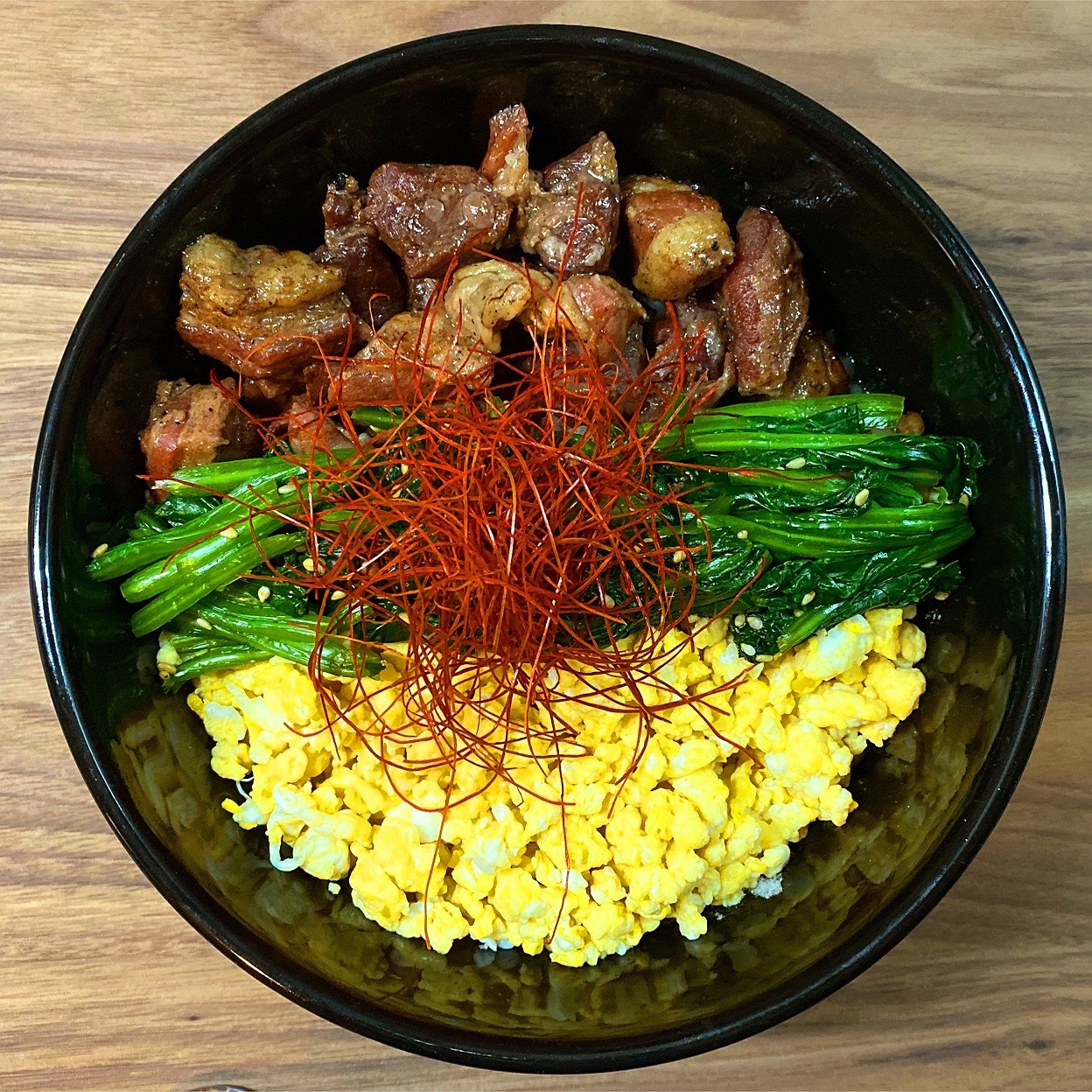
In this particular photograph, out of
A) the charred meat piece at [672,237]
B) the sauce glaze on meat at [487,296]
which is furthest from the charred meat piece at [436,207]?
the charred meat piece at [672,237]

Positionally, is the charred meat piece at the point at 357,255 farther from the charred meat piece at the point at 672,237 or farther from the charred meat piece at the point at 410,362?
the charred meat piece at the point at 672,237

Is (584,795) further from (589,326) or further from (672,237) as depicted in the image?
(672,237)

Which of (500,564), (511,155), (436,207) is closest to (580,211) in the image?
(511,155)

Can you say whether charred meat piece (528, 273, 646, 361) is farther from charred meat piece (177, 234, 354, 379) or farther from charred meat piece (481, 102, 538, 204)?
charred meat piece (177, 234, 354, 379)

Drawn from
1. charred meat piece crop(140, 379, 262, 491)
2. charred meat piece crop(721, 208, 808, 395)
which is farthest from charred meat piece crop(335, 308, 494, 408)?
charred meat piece crop(721, 208, 808, 395)

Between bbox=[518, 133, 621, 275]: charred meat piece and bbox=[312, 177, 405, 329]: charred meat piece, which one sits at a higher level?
bbox=[518, 133, 621, 275]: charred meat piece

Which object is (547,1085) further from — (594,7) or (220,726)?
(594,7)
